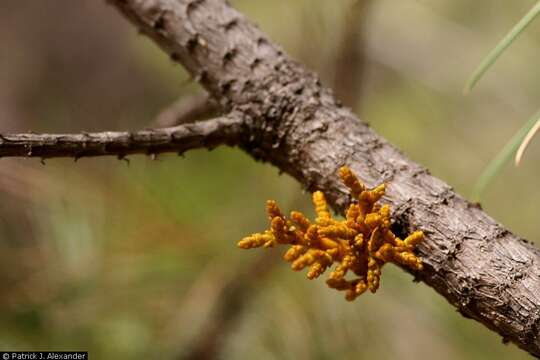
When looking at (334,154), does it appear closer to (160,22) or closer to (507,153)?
(507,153)

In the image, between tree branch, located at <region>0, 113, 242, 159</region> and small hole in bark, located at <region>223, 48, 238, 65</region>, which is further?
small hole in bark, located at <region>223, 48, 238, 65</region>

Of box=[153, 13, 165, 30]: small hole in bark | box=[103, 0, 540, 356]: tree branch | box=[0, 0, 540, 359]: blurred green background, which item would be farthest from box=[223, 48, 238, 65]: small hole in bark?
box=[0, 0, 540, 359]: blurred green background

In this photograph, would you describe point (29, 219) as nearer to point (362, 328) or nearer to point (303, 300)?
point (303, 300)

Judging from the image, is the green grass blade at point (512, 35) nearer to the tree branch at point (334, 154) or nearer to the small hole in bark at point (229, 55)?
the tree branch at point (334, 154)

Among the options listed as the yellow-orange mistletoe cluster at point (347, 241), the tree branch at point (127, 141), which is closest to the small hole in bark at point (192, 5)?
the tree branch at point (127, 141)

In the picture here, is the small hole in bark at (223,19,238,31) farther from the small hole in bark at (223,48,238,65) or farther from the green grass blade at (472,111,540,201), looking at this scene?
the green grass blade at (472,111,540,201)

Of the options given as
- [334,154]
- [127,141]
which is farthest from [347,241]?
[127,141]
